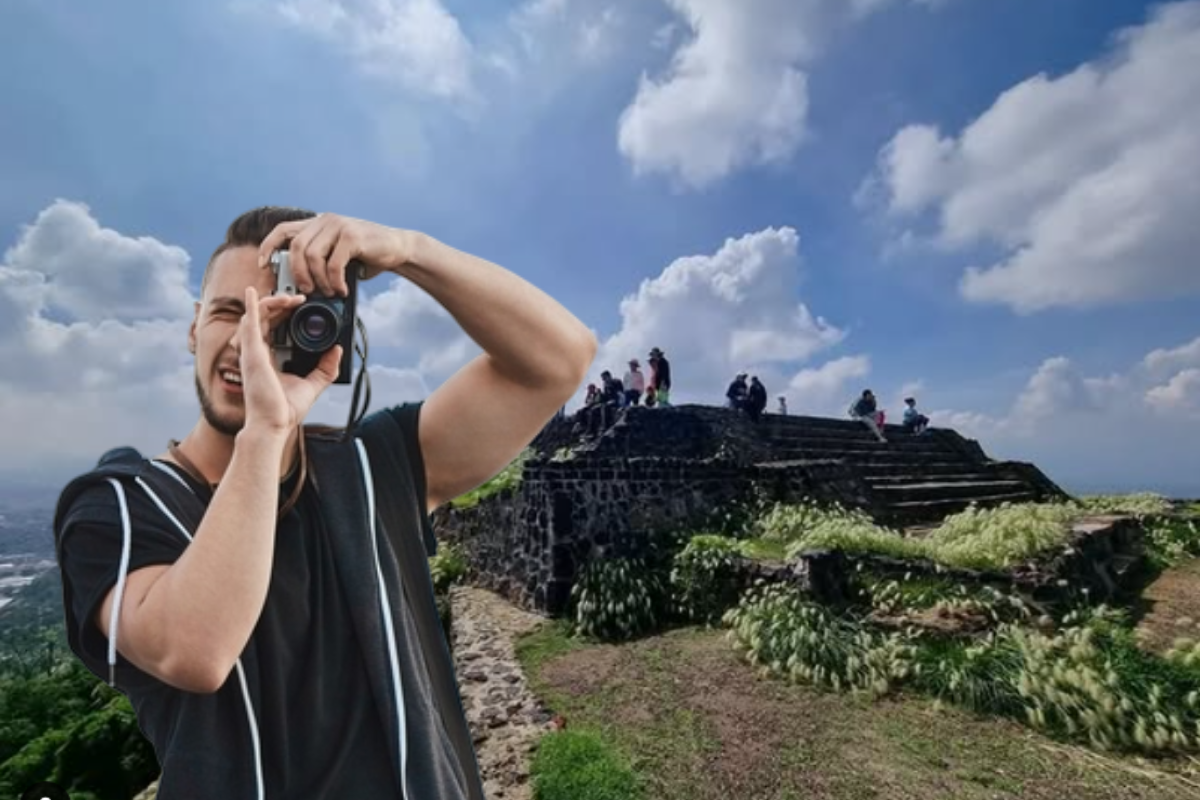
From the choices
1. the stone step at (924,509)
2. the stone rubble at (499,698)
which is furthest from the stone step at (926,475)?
the stone rubble at (499,698)

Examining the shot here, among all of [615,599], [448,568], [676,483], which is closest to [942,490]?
[676,483]

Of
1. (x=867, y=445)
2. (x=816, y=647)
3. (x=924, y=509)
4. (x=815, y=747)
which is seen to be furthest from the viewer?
(x=867, y=445)

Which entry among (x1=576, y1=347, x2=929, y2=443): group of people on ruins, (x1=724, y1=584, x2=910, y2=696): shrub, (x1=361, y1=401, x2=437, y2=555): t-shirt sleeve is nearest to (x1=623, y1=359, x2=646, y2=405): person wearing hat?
(x1=576, y1=347, x2=929, y2=443): group of people on ruins

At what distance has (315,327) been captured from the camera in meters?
0.86

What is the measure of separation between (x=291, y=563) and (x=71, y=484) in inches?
11.3

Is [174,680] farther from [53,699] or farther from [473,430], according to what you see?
[53,699]

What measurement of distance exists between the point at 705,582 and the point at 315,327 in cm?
724

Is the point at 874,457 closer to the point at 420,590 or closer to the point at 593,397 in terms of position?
the point at 593,397

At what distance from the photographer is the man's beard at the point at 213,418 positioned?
84cm

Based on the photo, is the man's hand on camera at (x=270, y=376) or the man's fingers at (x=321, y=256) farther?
the man's fingers at (x=321, y=256)

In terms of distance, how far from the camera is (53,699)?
226 inches

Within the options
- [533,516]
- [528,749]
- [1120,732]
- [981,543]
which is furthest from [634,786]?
[981,543]

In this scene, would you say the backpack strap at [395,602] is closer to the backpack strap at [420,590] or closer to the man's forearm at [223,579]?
the backpack strap at [420,590]

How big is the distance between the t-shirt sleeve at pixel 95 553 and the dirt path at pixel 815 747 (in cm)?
376
